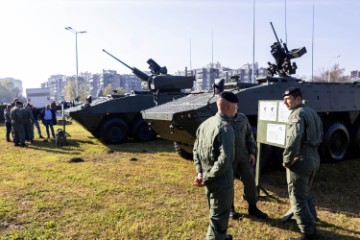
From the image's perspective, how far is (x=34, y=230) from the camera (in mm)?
3877

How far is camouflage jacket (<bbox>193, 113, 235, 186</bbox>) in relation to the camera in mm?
2734

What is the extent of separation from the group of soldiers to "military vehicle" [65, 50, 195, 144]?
6.65 m

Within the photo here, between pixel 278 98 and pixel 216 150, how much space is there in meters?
3.96

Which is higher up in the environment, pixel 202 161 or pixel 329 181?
pixel 202 161

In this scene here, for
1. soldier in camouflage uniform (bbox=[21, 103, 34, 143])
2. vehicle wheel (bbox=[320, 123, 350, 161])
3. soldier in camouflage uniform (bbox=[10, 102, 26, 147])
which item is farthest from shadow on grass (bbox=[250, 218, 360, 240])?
soldier in camouflage uniform (bbox=[21, 103, 34, 143])

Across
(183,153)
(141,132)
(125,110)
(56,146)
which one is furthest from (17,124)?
(183,153)

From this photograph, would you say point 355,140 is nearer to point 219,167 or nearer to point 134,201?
point 134,201

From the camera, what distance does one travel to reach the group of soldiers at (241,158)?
2.83 meters

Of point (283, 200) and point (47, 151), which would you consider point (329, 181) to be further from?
point (47, 151)

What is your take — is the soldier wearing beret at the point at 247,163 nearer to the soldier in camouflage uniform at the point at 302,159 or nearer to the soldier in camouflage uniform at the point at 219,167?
the soldier in camouflage uniform at the point at 302,159

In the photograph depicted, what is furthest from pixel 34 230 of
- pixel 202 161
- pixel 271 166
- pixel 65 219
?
pixel 271 166

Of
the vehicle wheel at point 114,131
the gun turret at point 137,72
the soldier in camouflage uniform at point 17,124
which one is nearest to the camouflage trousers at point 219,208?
the vehicle wheel at point 114,131

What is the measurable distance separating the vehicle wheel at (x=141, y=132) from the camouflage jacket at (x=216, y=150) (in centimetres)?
794

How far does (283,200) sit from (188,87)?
7.22 metres
